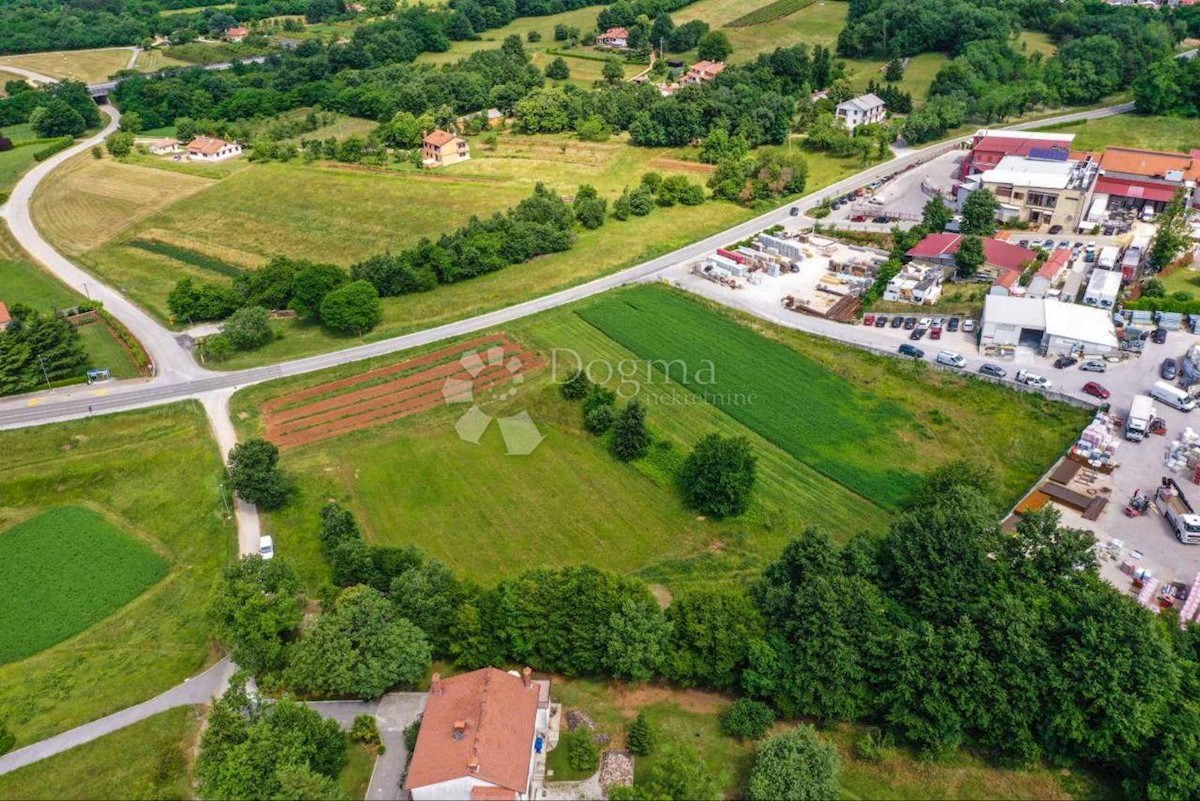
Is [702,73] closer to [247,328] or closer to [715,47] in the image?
[715,47]

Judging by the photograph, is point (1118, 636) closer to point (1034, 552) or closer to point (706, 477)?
point (1034, 552)

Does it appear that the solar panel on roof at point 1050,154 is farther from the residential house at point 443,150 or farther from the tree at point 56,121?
the tree at point 56,121

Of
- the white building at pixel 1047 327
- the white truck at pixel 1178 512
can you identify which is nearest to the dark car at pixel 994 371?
the white building at pixel 1047 327

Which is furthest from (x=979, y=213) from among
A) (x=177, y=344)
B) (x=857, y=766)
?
(x=177, y=344)

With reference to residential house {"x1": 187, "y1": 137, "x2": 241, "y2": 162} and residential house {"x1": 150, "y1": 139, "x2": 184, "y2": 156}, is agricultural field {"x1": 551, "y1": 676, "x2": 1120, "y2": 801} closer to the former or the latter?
residential house {"x1": 187, "y1": 137, "x2": 241, "y2": 162}

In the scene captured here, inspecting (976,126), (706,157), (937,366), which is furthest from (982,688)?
(976,126)

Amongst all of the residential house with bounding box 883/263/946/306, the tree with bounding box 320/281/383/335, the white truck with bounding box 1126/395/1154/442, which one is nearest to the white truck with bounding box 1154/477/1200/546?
the white truck with bounding box 1126/395/1154/442
